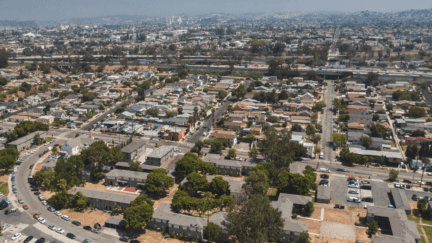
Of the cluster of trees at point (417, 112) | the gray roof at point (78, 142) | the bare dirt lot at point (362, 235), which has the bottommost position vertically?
the bare dirt lot at point (362, 235)

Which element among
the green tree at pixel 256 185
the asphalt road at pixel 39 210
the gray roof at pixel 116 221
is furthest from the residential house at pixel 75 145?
the green tree at pixel 256 185

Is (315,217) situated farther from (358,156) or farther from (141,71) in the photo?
(141,71)

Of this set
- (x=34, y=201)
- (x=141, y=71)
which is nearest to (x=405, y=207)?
(x=34, y=201)

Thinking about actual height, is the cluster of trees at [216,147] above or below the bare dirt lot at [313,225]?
above

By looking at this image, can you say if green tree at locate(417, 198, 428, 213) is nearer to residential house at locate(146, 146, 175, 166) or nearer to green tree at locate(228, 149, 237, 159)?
green tree at locate(228, 149, 237, 159)

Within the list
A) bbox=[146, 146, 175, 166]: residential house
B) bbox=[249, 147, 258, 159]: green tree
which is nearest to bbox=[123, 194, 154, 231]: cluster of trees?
bbox=[146, 146, 175, 166]: residential house

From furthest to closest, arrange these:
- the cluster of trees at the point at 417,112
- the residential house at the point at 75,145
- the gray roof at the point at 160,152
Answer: the cluster of trees at the point at 417,112
the residential house at the point at 75,145
the gray roof at the point at 160,152

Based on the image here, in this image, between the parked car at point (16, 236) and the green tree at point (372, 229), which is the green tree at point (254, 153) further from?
the parked car at point (16, 236)
